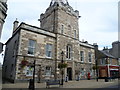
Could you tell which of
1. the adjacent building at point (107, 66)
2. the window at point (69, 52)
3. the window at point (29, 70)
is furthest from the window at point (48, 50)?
the adjacent building at point (107, 66)

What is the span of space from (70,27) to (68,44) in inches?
146

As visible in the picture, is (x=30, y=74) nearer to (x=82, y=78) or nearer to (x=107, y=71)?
(x=82, y=78)

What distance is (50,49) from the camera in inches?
752

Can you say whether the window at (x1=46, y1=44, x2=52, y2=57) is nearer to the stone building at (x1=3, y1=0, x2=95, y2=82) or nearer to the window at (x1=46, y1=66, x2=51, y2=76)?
the stone building at (x1=3, y1=0, x2=95, y2=82)

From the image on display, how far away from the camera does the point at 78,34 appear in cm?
2417

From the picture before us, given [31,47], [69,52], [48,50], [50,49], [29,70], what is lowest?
[29,70]

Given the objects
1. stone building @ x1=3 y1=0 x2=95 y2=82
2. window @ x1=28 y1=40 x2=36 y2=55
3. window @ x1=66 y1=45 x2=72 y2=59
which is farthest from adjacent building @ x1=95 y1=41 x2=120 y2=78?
window @ x1=28 y1=40 x2=36 y2=55

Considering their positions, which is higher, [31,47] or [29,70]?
[31,47]

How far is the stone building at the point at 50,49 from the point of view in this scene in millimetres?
16078

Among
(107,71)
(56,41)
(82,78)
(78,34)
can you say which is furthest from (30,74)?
(107,71)

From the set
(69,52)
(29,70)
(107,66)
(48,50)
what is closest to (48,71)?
(29,70)

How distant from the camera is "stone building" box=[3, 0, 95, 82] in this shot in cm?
1608

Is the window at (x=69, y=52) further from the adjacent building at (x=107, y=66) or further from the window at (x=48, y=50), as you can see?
the adjacent building at (x=107, y=66)

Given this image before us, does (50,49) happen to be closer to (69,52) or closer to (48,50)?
(48,50)
